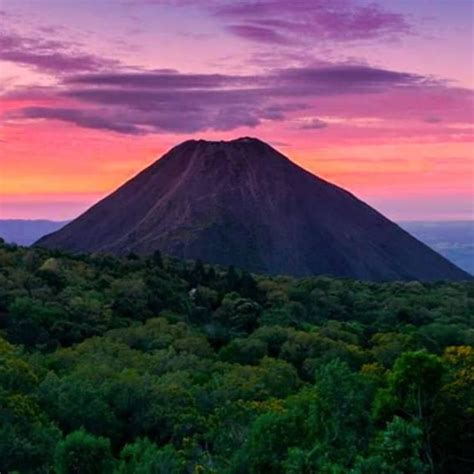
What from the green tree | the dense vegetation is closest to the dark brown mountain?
the dense vegetation

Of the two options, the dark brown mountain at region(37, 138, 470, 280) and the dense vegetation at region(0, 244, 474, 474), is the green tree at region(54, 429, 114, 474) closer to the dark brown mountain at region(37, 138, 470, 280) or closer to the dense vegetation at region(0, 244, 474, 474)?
the dense vegetation at region(0, 244, 474, 474)

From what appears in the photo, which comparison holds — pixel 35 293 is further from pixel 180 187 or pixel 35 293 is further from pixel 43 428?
pixel 180 187

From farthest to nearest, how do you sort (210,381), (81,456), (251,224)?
(251,224) → (210,381) → (81,456)

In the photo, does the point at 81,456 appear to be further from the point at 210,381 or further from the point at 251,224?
the point at 251,224

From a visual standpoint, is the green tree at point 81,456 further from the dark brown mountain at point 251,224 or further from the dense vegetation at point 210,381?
the dark brown mountain at point 251,224

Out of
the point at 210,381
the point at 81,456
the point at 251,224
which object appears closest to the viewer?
the point at 81,456

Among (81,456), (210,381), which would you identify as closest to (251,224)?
(210,381)
